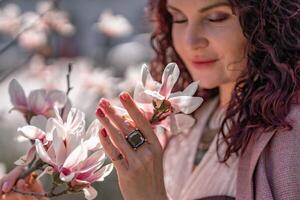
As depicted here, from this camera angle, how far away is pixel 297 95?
1669mm

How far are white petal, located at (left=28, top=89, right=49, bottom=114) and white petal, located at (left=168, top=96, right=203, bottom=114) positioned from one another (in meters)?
0.28

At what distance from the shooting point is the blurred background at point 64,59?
8.34 feet

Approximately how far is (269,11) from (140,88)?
1.45 feet

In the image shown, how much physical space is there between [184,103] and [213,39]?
444 millimetres

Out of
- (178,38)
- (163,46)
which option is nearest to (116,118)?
(178,38)

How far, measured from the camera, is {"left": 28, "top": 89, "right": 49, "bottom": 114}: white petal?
1.52 meters

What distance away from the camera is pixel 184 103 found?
4.39 ft

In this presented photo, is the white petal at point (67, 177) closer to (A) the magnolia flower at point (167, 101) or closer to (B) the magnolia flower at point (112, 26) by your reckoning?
(A) the magnolia flower at point (167, 101)

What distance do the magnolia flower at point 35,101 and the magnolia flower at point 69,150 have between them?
0.19 metres

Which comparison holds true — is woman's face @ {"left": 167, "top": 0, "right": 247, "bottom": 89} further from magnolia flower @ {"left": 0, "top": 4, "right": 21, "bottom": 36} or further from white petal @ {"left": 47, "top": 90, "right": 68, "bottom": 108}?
magnolia flower @ {"left": 0, "top": 4, "right": 21, "bottom": 36}

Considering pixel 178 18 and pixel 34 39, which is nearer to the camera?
pixel 178 18

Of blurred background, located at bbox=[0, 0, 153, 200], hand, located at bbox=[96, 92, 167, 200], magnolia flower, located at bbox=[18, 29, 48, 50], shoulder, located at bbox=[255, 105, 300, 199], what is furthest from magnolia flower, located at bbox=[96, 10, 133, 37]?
hand, located at bbox=[96, 92, 167, 200]

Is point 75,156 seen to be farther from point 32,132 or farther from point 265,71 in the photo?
point 265,71

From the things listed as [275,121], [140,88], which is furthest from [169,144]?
[140,88]
